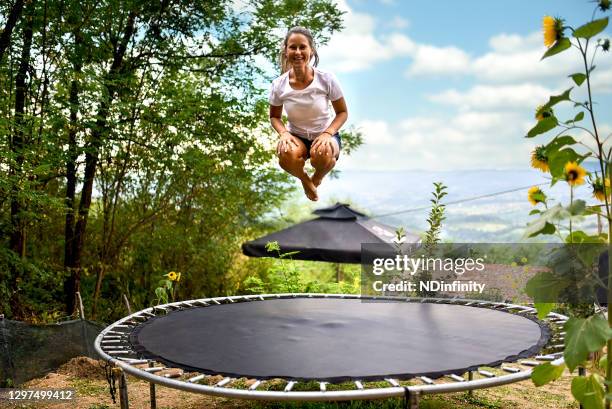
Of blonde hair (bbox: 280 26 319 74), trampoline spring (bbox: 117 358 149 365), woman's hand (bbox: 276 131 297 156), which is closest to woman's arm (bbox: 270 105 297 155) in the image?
woman's hand (bbox: 276 131 297 156)

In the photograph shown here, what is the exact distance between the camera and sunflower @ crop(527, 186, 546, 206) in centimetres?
150

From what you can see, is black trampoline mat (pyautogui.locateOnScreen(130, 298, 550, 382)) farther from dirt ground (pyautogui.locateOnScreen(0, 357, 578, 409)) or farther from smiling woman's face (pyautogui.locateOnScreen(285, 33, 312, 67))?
smiling woman's face (pyautogui.locateOnScreen(285, 33, 312, 67))

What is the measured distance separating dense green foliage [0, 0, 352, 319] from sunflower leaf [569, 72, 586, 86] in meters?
3.45

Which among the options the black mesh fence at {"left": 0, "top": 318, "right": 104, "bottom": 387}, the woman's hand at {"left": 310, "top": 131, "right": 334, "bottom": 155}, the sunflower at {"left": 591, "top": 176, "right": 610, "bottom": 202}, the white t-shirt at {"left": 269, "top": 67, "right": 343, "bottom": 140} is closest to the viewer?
the sunflower at {"left": 591, "top": 176, "right": 610, "bottom": 202}

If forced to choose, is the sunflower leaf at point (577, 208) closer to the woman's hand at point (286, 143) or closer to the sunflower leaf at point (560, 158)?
the sunflower leaf at point (560, 158)

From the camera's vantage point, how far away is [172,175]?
17.0 ft

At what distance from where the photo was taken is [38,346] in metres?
3.63

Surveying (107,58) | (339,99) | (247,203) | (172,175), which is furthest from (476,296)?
(107,58)

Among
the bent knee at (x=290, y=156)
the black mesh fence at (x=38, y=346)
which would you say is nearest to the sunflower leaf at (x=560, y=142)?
the bent knee at (x=290, y=156)

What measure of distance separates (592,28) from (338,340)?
5.16ft

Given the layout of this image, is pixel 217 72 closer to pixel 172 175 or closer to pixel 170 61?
pixel 170 61

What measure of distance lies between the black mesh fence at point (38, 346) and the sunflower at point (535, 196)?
3.07m

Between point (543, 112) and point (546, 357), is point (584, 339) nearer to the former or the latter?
point (543, 112)

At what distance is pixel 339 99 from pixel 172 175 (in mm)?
2935
